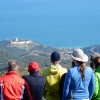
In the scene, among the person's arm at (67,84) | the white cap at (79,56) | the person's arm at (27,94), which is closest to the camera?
the person's arm at (67,84)

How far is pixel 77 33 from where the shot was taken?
161m

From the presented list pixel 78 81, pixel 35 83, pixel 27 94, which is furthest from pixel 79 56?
pixel 27 94

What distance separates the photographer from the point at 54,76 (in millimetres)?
5109

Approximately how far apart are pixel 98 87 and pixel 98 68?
32 cm

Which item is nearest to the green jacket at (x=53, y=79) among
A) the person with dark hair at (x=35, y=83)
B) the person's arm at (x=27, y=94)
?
the person with dark hair at (x=35, y=83)

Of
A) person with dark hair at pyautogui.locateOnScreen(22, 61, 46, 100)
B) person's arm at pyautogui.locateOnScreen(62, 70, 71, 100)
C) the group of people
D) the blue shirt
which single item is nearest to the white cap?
the group of people

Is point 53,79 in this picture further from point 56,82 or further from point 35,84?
point 35,84

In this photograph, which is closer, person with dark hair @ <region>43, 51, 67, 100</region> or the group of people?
the group of people

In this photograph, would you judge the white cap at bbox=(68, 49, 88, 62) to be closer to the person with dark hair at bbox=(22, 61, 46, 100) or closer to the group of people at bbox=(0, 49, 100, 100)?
the group of people at bbox=(0, 49, 100, 100)

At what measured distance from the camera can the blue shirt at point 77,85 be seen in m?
4.66

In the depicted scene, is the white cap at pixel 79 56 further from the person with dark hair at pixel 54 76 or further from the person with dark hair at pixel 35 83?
the person with dark hair at pixel 35 83

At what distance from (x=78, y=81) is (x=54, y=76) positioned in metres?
0.52

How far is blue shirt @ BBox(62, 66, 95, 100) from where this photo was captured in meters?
4.66

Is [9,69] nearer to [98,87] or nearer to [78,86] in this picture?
[78,86]
